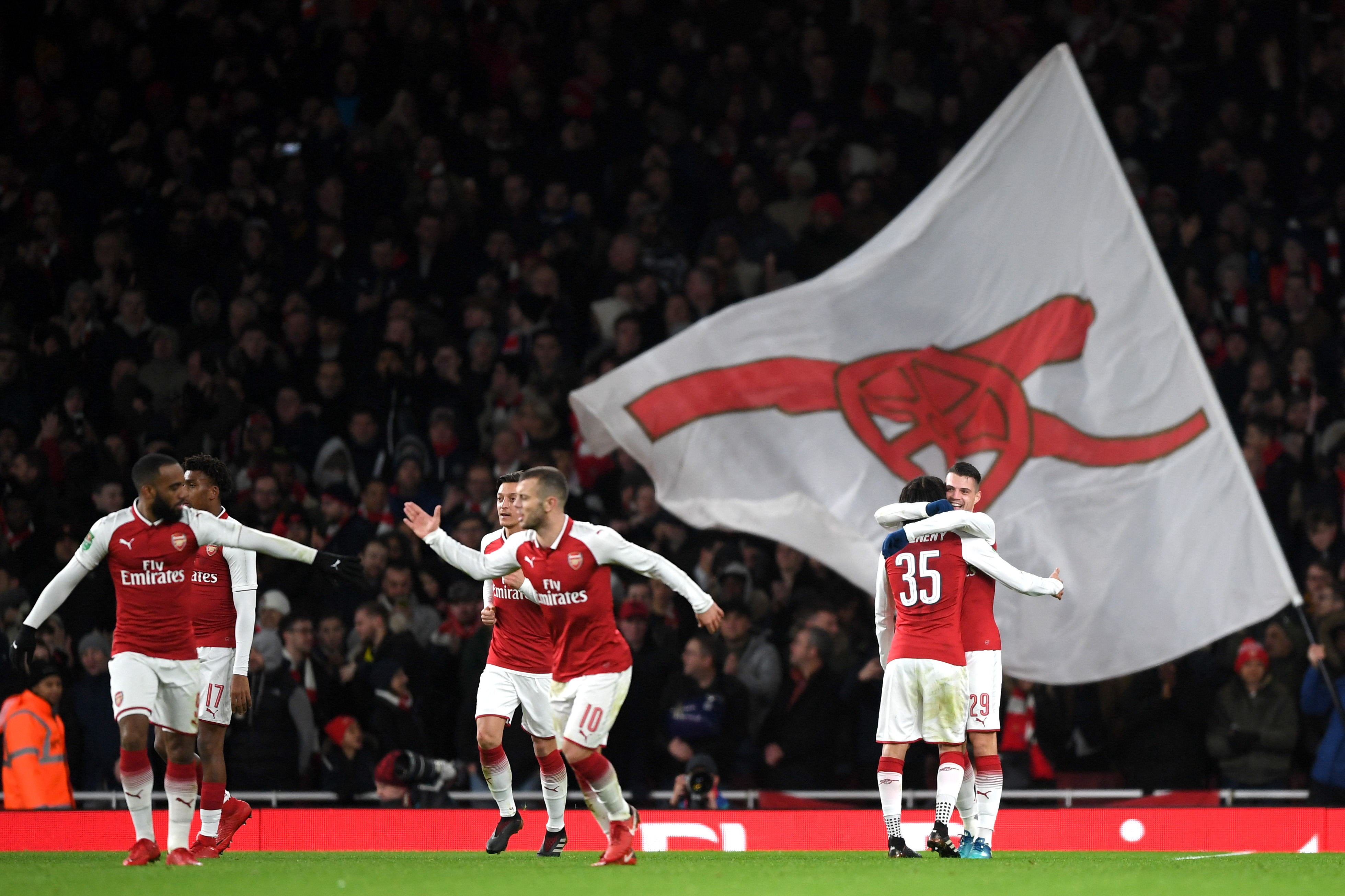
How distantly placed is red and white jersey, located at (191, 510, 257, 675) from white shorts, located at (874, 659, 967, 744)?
3994mm

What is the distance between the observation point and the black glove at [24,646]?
1058cm

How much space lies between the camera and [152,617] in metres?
10.9

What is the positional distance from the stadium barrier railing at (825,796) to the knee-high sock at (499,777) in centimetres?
72

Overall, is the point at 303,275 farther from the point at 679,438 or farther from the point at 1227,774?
the point at 1227,774

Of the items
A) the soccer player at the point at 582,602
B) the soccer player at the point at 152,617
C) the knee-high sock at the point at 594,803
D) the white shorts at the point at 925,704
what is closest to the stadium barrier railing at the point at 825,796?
the knee-high sock at the point at 594,803

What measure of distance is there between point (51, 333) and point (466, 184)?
464 cm

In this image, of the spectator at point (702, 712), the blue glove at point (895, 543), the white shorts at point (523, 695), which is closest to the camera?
the blue glove at point (895, 543)

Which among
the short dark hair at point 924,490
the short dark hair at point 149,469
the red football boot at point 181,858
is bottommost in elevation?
the red football boot at point 181,858

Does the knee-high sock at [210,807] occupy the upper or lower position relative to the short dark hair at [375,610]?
lower

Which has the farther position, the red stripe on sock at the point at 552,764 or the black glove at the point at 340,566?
the red stripe on sock at the point at 552,764

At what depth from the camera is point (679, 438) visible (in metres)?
14.1

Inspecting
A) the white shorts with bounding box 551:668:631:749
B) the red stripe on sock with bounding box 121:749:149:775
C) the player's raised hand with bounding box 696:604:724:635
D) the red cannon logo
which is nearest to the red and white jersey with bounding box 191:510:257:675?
the red stripe on sock with bounding box 121:749:149:775

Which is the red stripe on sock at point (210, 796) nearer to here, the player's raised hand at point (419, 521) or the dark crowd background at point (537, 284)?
the player's raised hand at point (419, 521)

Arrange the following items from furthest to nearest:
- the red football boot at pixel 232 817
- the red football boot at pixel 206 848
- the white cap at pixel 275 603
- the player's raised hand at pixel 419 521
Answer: the white cap at pixel 275 603, the red football boot at pixel 232 817, the red football boot at pixel 206 848, the player's raised hand at pixel 419 521
